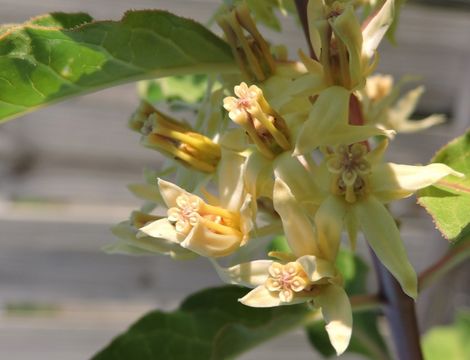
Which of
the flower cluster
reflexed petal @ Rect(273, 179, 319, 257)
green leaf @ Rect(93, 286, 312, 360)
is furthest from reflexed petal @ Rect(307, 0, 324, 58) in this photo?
green leaf @ Rect(93, 286, 312, 360)

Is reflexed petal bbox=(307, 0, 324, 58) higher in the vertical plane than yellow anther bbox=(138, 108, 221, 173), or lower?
higher

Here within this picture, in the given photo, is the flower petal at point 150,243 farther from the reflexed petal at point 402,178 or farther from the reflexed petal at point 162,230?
the reflexed petal at point 402,178

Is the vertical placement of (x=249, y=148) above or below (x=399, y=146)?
above

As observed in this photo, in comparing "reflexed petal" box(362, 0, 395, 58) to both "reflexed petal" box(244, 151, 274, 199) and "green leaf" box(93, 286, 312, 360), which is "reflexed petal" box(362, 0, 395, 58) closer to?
"reflexed petal" box(244, 151, 274, 199)

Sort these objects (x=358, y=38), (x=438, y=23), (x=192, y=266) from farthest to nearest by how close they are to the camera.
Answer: (x=192, y=266), (x=438, y=23), (x=358, y=38)

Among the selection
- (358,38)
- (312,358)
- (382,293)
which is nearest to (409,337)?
Answer: (382,293)

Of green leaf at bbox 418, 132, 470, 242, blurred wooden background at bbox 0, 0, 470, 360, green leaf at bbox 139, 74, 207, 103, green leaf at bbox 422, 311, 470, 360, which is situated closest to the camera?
green leaf at bbox 418, 132, 470, 242

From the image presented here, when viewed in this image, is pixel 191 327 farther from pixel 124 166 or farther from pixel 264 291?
pixel 124 166

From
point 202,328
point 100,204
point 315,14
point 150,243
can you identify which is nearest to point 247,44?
point 315,14
